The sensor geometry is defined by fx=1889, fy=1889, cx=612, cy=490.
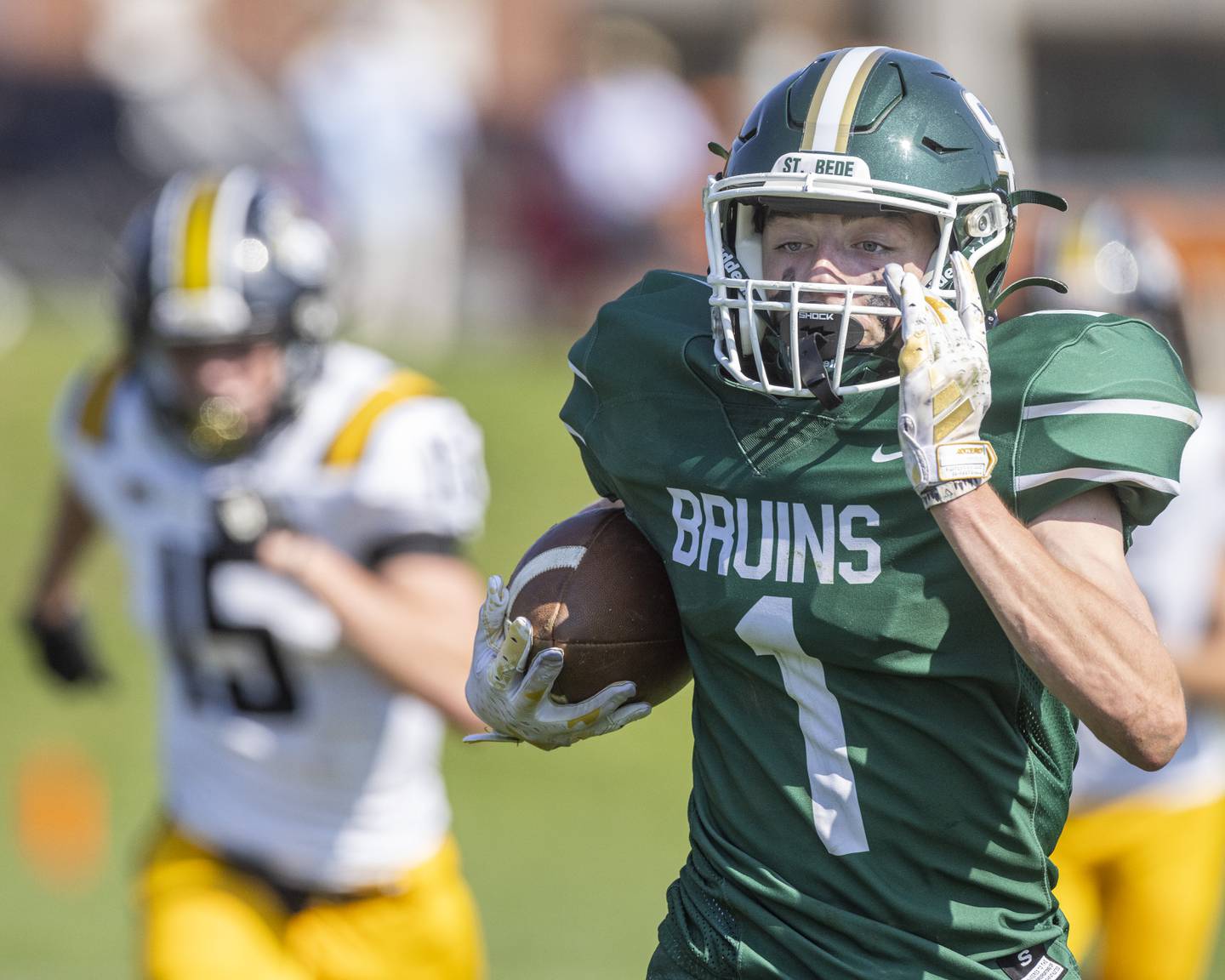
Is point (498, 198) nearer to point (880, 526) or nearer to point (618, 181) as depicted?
point (618, 181)

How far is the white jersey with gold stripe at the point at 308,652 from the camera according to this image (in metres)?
3.92

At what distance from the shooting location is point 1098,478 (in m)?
2.27

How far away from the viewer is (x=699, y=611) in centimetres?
253

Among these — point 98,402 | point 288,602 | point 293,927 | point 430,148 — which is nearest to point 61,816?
point 98,402

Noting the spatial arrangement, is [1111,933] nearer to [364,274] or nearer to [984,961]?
[984,961]

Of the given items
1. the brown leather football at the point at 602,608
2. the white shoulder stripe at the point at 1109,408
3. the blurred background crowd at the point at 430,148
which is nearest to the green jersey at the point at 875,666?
the white shoulder stripe at the point at 1109,408

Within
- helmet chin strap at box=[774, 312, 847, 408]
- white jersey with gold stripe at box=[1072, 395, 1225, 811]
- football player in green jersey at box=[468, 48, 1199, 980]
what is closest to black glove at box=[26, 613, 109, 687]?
football player in green jersey at box=[468, 48, 1199, 980]

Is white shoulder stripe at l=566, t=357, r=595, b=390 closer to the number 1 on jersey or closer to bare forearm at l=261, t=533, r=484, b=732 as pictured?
the number 1 on jersey

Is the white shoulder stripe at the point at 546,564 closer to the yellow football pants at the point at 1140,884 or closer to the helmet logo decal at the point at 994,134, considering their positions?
the helmet logo decal at the point at 994,134

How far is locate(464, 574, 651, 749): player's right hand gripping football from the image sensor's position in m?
2.61

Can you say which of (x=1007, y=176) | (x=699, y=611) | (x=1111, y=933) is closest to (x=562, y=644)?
(x=699, y=611)

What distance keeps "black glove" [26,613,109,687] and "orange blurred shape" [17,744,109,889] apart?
2.10 metres

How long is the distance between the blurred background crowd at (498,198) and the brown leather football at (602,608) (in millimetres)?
2251

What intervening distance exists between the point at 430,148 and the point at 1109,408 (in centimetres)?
910
